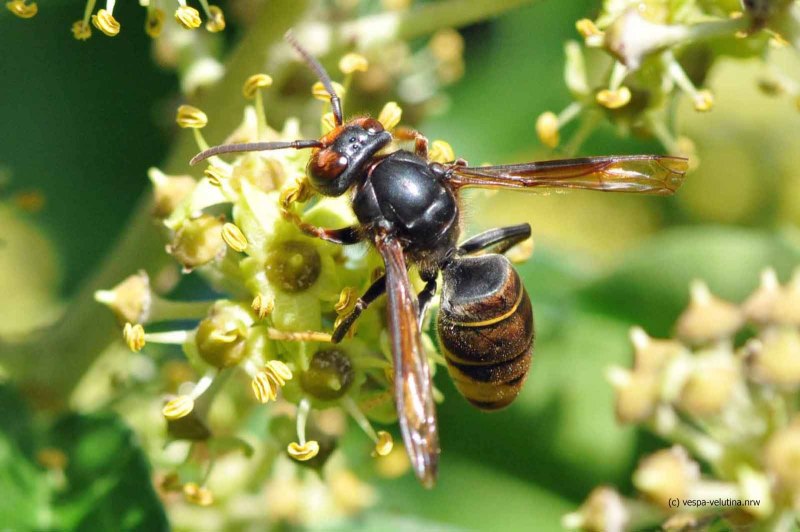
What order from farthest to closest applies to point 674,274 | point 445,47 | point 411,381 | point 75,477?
point 445,47 < point 674,274 < point 75,477 < point 411,381

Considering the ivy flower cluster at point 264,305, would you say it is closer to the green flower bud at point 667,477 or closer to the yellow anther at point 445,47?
the green flower bud at point 667,477

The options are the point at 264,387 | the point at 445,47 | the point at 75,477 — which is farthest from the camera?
the point at 445,47

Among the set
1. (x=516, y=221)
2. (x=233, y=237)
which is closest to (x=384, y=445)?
(x=233, y=237)

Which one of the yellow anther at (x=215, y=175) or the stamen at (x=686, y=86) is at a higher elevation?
the yellow anther at (x=215, y=175)

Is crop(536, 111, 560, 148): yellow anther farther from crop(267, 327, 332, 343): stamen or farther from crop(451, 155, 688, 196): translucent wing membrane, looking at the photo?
crop(267, 327, 332, 343): stamen

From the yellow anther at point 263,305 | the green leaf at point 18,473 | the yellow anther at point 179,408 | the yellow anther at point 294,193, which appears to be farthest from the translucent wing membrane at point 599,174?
the green leaf at point 18,473

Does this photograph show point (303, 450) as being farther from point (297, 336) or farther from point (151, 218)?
point (151, 218)

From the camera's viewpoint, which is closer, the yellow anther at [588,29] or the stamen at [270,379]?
the stamen at [270,379]
